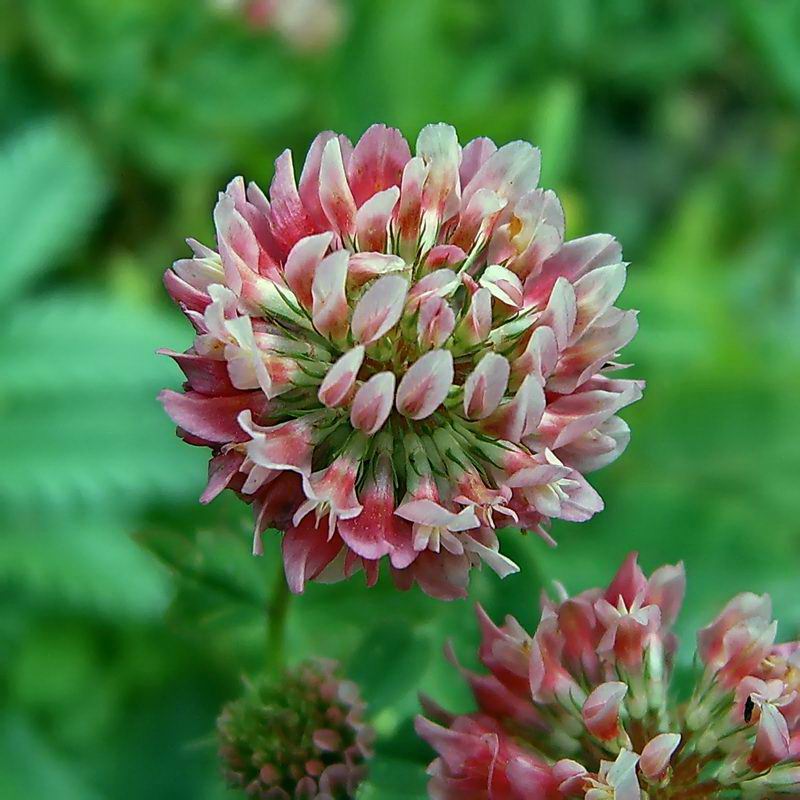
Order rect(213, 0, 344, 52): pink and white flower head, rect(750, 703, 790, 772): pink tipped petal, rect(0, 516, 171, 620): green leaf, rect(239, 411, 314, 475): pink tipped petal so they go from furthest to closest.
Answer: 1. rect(213, 0, 344, 52): pink and white flower head
2. rect(0, 516, 171, 620): green leaf
3. rect(750, 703, 790, 772): pink tipped petal
4. rect(239, 411, 314, 475): pink tipped petal

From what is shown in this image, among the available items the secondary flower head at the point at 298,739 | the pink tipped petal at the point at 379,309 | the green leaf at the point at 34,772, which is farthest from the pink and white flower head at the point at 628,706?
the green leaf at the point at 34,772

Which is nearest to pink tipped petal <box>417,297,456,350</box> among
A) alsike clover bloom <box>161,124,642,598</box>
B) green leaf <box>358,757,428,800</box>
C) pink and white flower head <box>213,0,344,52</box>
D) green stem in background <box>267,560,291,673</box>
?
alsike clover bloom <box>161,124,642,598</box>

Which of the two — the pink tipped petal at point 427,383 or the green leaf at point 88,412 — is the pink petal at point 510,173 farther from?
the green leaf at point 88,412

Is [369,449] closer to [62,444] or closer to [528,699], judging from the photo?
[528,699]

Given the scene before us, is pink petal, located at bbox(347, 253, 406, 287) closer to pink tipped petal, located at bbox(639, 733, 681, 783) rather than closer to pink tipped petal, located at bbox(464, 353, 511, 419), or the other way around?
pink tipped petal, located at bbox(464, 353, 511, 419)

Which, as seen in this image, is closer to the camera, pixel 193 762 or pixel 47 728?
pixel 193 762

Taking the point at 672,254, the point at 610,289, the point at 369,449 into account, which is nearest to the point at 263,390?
the point at 369,449
